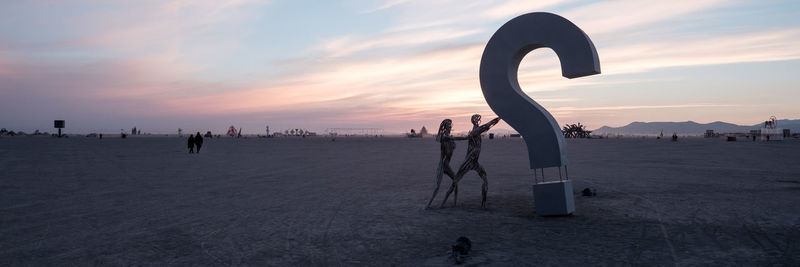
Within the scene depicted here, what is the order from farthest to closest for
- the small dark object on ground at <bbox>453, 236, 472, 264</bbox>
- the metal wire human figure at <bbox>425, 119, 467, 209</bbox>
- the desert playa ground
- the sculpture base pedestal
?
the metal wire human figure at <bbox>425, 119, 467, 209</bbox> → the sculpture base pedestal → the desert playa ground → the small dark object on ground at <bbox>453, 236, 472, 264</bbox>

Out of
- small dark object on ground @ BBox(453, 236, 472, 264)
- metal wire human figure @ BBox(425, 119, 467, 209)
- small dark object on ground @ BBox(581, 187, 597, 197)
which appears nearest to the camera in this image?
small dark object on ground @ BBox(453, 236, 472, 264)

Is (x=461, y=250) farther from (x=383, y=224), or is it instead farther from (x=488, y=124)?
(x=488, y=124)

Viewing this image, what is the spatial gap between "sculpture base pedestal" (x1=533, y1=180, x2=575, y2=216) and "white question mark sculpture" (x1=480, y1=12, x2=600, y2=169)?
1.37ft

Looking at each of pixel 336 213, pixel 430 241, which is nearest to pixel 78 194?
pixel 336 213

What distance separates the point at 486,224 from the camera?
8781 millimetres

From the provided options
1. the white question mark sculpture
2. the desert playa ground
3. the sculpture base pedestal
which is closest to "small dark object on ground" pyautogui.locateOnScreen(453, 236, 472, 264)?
the desert playa ground

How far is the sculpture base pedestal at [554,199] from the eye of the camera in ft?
30.3

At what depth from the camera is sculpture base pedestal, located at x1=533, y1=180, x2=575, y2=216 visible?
364 inches

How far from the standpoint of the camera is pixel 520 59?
10062 mm

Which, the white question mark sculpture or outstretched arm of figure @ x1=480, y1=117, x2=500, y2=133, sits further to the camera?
outstretched arm of figure @ x1=480, y1=117, x2=500, y2=133

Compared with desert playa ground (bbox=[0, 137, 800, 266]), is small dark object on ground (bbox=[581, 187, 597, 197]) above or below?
above

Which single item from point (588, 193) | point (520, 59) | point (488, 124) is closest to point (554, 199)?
point (488, 124)

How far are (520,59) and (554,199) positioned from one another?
298 cm

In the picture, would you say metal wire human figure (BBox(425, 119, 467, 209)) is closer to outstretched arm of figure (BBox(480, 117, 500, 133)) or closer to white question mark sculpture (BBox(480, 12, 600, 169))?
outstretched arm of figure (BBox(480, 117, 500, 133))
